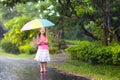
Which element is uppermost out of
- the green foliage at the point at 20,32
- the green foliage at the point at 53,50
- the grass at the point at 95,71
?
the green foliage at the point at 20,32

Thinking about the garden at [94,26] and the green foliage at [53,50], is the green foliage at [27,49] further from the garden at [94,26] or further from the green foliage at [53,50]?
the garden at [94,26]

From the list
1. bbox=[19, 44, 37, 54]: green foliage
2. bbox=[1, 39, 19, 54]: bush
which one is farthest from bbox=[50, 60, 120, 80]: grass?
bbox=[1, 39, 19, 54]: bush

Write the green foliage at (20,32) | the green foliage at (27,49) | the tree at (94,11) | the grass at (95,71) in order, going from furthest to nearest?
the green foliage at (27,49)
the green foliage at (20,32)
the tree at (94,11)
the grass at (95,71)

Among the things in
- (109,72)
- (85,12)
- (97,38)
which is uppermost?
(85,12)

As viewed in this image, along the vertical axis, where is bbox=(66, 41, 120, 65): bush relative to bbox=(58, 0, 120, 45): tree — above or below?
below

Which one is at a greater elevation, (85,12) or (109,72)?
(85,12)

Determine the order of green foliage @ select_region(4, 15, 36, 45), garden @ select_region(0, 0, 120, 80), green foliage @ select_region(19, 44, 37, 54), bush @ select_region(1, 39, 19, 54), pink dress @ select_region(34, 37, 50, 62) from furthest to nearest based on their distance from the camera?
1. bush @ select_region(1, 39, 19, 54)
2. green foliage @ select_region(19, 44, 37, 54)
3. green foliage @ select_region(4, 15, 36, 45)
4. garden @ select_region(0, 0, 120, 80)
5. pink dress @ select_region(34, 37, 50, 62)

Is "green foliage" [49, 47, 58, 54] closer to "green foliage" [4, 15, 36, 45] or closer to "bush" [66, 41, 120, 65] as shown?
"green foliage" [4, 15, 36, 45]

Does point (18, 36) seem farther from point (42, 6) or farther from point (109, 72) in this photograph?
point (109, 72)

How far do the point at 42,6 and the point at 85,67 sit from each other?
604 centimetres

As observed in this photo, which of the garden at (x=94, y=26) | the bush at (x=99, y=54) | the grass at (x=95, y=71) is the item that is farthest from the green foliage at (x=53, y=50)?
the grass at (x=95, y=71)

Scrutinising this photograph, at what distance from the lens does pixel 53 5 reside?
20844 mm

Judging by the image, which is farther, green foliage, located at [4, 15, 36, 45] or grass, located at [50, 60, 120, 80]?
green foliage, located at [4, 15, 36, 45]

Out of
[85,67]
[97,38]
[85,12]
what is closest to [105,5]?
[85,12]
